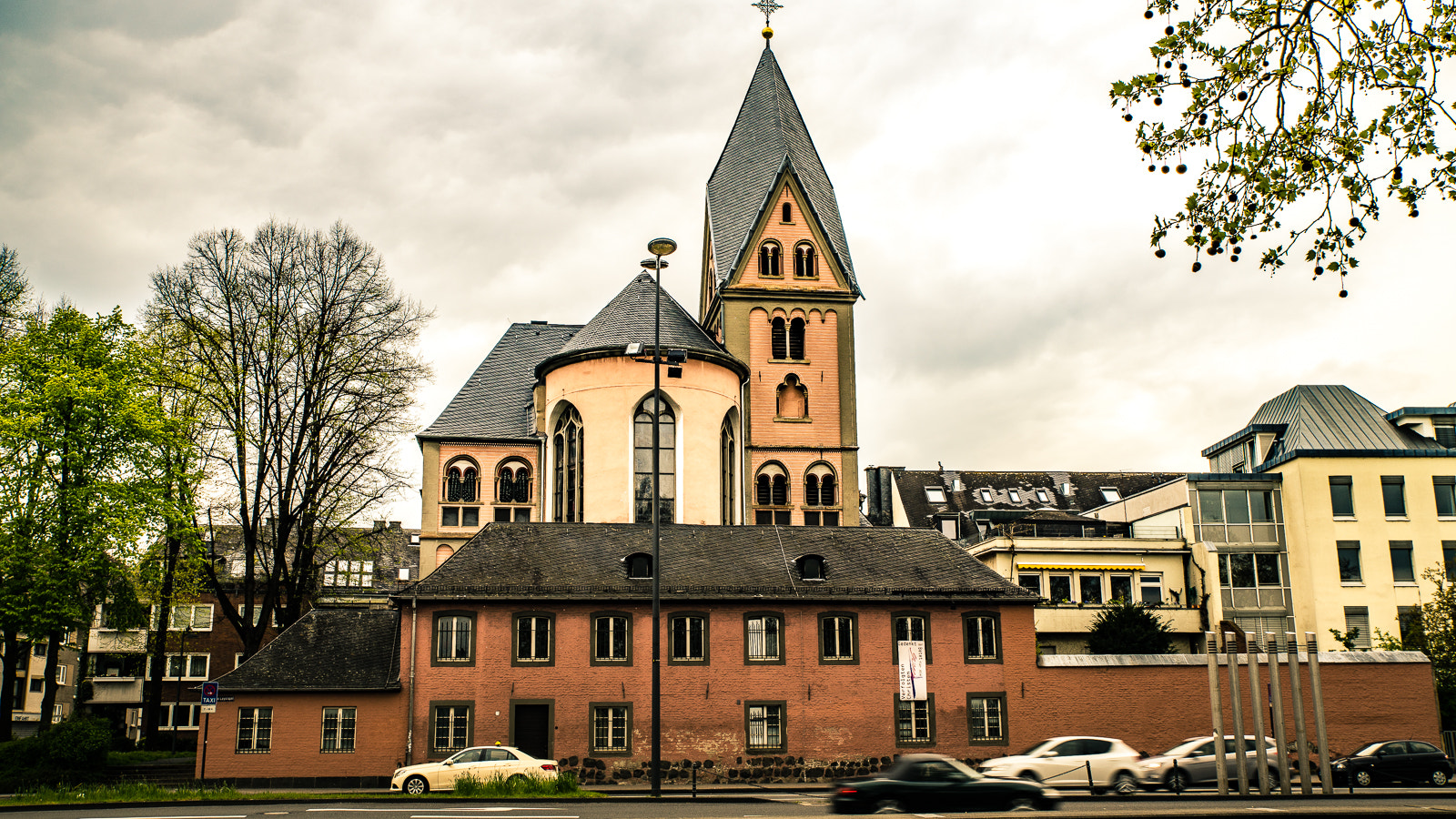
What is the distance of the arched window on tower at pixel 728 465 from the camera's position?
148 feet

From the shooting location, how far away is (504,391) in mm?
51719

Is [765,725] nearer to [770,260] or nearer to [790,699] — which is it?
[790,699]

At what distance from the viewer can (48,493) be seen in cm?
3347

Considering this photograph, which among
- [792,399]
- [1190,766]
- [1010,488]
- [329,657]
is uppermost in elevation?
[792,399]

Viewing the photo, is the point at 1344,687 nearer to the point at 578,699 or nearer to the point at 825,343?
the point at 578,699

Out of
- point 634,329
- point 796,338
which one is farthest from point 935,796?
point 796,338

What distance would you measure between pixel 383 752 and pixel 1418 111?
28162 mm

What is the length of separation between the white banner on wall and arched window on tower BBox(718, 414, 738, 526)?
54.7ft

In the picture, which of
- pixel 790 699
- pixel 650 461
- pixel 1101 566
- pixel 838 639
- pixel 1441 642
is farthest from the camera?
pixel 1101 566

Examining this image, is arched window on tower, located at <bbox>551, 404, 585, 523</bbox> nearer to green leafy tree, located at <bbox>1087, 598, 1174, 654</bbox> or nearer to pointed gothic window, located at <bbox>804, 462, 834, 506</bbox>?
pointed gothic window, located at <bbox>804, 462, 834, 506</bbox>

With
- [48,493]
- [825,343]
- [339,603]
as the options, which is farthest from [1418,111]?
[339,603]

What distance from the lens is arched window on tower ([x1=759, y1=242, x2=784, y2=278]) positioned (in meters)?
52.1

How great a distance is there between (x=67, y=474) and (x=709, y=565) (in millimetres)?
18755

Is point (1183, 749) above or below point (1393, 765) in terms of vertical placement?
above
